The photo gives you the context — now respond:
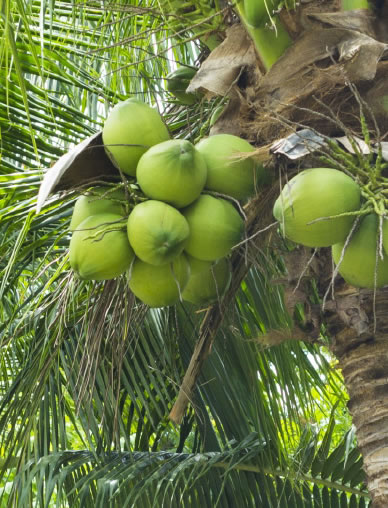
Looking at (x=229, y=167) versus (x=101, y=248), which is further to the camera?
(x=229, y=167)

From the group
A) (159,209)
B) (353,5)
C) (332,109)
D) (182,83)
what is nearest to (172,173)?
(159,209)

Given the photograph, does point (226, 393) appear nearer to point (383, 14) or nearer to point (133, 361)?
point (133, 361)

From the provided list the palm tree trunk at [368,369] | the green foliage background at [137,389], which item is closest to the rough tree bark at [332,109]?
the palm tree trunk at [368,369]

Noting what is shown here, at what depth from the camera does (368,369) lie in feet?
5.03

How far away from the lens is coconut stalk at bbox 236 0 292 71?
1503 millimetres

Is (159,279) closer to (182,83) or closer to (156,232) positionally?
(156,232)

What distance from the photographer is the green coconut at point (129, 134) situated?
134 centimetres

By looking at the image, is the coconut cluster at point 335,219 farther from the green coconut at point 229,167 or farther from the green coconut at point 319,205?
the green coconut at point 229,167

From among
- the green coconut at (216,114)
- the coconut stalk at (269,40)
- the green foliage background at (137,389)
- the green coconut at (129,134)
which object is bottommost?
the green foliage background at (137,389)

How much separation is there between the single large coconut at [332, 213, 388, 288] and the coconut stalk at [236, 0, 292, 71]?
0.44 m

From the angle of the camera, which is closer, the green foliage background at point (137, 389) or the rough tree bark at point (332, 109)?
the rough tree bark at point (332, 109)

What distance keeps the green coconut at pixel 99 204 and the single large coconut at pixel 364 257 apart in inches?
14.8

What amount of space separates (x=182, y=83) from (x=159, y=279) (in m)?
0.73

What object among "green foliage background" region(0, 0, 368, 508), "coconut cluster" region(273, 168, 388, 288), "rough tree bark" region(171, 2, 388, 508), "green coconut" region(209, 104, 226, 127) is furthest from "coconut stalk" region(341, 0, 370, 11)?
"green foliage background" region(0, 0, 368, 508)
